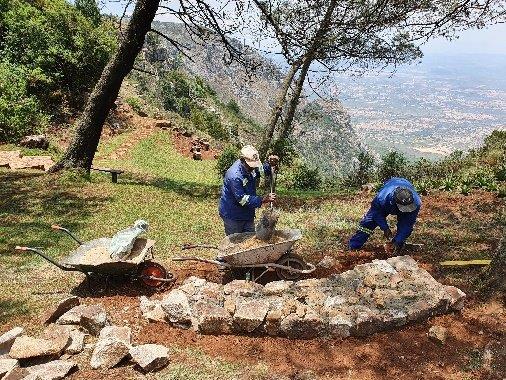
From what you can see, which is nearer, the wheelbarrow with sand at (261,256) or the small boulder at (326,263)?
the wheelbarrow with sand at (261,256)

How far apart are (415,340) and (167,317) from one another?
10.2ft

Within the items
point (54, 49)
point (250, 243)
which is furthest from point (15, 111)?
point (250, 243)

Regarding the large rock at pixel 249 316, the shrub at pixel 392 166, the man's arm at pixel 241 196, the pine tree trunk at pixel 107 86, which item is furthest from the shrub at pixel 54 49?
the large rock at pixel 249 316

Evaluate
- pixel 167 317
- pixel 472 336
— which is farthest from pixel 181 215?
pixel 472 336

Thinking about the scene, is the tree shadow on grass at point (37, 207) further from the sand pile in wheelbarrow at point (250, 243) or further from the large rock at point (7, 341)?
the sand pile in wheelbarrow at point (250, 243)

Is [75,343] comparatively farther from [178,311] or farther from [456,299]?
[456,299]

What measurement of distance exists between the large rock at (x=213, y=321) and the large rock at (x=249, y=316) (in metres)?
0.12

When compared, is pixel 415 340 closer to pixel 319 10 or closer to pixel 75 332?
pixel 75 332

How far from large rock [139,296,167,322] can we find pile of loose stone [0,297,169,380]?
1.92ft

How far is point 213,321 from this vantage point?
5.71 metres

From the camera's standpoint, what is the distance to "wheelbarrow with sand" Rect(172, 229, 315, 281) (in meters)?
6.59

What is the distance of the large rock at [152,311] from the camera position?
5.97 meters

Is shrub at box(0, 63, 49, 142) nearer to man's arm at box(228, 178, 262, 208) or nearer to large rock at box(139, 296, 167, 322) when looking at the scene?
man's arm at box(228, 178, 262, 208)

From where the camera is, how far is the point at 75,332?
17.9 feet
